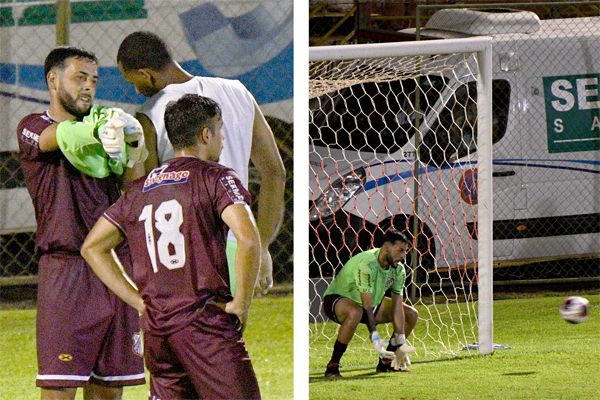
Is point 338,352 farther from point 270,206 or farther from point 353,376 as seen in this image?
point 270,206

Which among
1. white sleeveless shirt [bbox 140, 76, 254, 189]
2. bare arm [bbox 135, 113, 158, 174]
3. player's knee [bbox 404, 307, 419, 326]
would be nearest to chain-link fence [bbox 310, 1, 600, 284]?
player's knee [bbox 404, 307, 419, 326]

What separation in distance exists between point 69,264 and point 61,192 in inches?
11.1

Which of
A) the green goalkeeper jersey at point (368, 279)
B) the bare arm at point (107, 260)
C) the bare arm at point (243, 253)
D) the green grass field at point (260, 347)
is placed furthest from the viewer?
the green goalkeeper jersey at point (368, 279)

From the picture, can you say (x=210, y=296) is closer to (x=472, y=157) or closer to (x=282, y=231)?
(x=282, y=231)

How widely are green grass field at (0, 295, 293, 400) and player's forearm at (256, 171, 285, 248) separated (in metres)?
0.27

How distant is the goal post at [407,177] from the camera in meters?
9.01

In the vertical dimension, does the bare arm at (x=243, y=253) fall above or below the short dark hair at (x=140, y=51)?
below

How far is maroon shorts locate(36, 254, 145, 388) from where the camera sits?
5.05 meters

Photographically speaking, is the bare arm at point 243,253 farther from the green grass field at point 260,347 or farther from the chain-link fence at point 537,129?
the chain-link fence at point 537,129

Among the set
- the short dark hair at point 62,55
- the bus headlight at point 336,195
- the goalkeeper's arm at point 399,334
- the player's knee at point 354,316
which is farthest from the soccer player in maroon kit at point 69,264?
the bus headlight at point 336,195

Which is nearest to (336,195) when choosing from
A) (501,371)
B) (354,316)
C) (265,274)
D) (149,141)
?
(354,316)

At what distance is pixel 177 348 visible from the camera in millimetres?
4891

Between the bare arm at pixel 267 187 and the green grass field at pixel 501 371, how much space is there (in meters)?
1.91

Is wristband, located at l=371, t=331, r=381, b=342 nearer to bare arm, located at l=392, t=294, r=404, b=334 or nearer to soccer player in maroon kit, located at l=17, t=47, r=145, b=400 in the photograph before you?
bare arm, located at l=392, t=294, r=404, b=334
